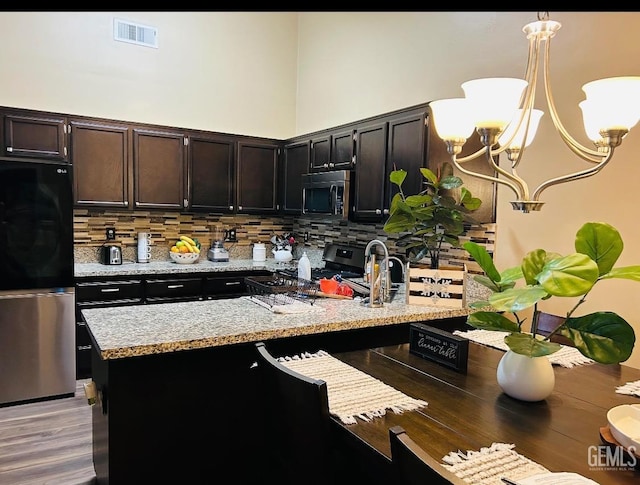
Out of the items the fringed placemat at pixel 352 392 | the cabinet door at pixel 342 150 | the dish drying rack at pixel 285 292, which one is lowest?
the fringed placemat at pixel 352 392

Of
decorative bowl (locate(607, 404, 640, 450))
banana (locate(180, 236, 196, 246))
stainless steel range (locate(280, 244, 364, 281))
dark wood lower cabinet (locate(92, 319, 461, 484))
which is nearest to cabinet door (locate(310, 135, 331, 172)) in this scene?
stainless steel range (locate(280, 244, 364, 281))

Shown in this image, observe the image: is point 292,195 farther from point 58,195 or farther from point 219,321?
point 219,321

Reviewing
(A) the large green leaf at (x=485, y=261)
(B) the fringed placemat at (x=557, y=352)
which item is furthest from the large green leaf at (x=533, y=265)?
(B) the fringed placemat at (x=557, y=352)

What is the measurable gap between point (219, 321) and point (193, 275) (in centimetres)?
220

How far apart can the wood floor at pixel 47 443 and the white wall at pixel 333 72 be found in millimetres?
2319

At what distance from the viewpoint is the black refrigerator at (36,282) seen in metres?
3.29

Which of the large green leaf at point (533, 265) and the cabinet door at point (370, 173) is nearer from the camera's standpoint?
the large green leaf at point (533, 265)

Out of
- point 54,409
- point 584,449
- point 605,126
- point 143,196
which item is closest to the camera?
point 584,449

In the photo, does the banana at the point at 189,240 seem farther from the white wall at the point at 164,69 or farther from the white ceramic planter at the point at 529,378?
the white ceramic planter at the point at 529,378

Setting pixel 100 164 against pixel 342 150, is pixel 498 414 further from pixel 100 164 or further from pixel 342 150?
pixel 100 164

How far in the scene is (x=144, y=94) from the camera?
176 inches

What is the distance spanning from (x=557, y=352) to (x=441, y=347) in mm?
480

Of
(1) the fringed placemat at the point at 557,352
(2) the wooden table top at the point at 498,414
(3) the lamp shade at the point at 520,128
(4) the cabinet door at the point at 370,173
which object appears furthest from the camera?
(4) the cabinet door at the point at 370,173
